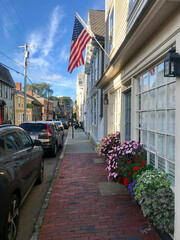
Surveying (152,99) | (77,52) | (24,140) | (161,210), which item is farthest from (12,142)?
(77,52)

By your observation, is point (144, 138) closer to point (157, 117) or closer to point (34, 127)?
point (157, 117)

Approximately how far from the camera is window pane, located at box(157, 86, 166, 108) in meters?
3.07

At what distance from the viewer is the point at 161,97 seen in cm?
318

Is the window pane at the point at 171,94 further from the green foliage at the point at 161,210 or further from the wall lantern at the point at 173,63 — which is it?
the green foliage at the point at 161,210

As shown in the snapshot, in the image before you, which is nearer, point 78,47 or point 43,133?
point 78,47

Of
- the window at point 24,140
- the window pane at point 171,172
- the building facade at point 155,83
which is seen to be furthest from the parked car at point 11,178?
the window pane at point 171,172

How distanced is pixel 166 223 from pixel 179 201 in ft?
1.34

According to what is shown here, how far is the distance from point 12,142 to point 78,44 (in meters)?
4.96

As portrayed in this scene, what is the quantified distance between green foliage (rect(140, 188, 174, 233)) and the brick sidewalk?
14.1 inches

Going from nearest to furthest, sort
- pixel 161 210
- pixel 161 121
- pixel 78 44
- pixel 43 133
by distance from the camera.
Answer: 1. pixel 161 210
2. pixel 161 121
3. pixel 78 44
4. pixel 43 133

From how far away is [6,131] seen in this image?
3188mm

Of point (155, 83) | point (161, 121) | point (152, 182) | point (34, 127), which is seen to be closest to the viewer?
point (152, 182)

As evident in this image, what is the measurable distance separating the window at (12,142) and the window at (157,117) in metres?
2.51

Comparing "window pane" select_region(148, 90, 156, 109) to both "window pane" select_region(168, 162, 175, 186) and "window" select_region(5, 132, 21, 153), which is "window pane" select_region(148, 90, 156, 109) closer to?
"window pane" select_region(168, 162, 175, 186)
